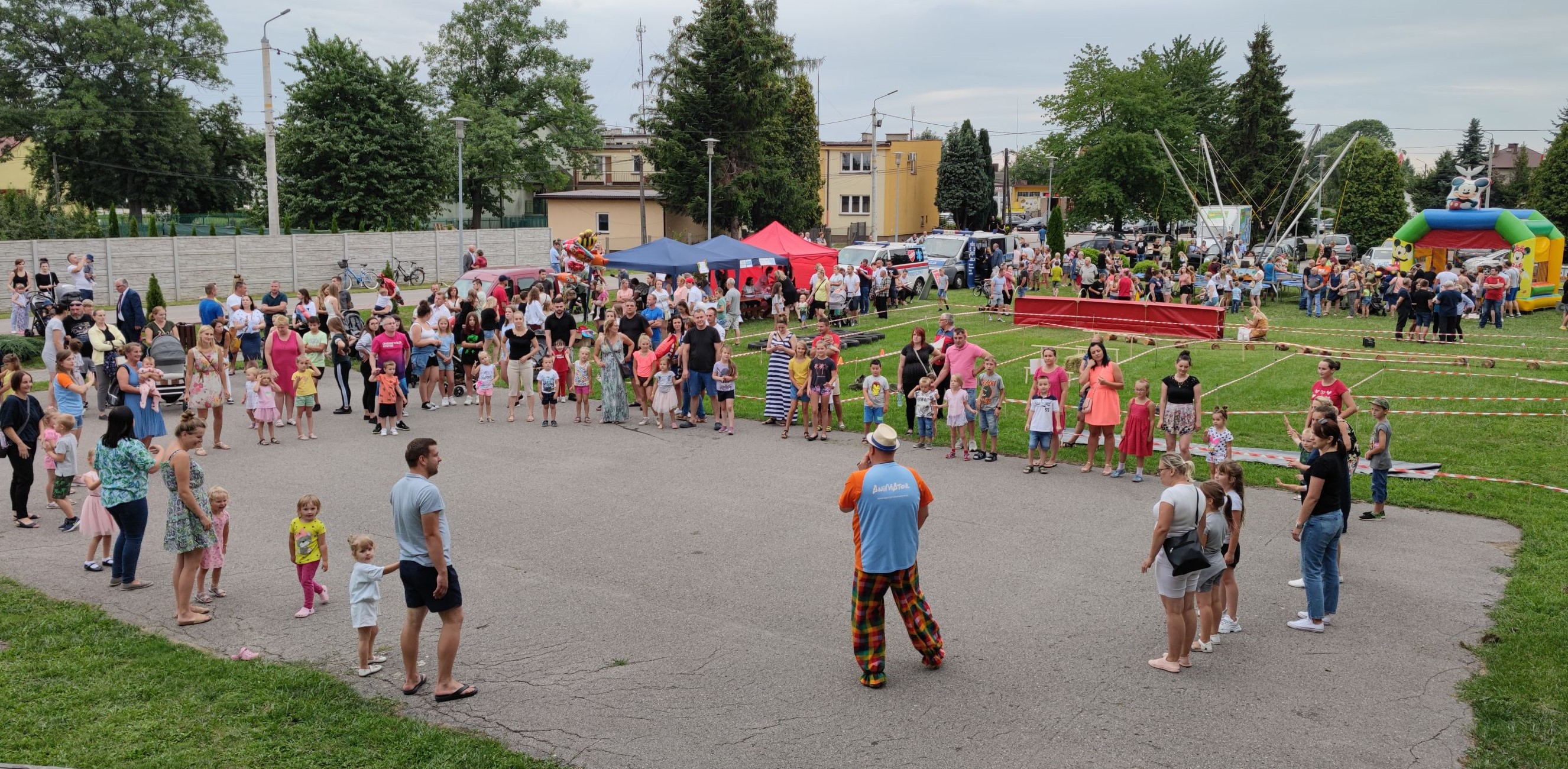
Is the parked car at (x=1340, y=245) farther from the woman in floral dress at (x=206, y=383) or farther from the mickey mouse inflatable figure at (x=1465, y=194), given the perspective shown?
the woman in floral dress at (x=206, y=383)

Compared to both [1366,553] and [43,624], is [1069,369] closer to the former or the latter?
[1366,553]

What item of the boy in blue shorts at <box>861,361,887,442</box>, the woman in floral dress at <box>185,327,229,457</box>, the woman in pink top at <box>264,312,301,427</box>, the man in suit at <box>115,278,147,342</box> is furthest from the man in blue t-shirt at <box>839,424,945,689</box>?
the man in suit at <box>115,278,147,342</box>

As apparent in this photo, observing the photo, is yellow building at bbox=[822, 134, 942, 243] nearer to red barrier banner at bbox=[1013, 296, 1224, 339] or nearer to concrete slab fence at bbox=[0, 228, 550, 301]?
concrete slab fence at bbox=[0, 228, 550, 301]

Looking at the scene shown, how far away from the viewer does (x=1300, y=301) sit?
2909 cm

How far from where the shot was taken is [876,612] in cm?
661

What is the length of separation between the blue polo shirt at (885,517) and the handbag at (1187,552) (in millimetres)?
1603

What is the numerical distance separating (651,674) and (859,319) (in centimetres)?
2019

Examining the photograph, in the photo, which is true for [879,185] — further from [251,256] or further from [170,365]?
[170,365]

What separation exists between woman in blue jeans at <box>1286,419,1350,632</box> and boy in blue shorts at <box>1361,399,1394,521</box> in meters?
2.66

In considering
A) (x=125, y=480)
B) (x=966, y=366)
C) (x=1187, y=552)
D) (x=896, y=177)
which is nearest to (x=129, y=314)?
(x=125, y=480)

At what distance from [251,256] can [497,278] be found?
12.3 metres

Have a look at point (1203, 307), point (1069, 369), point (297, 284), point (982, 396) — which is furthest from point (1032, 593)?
point (297, 284)

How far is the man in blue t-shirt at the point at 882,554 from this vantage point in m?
6.57

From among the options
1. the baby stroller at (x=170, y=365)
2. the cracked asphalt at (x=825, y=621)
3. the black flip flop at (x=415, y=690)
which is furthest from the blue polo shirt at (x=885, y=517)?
the baby stroller at (x=170, y=365)
